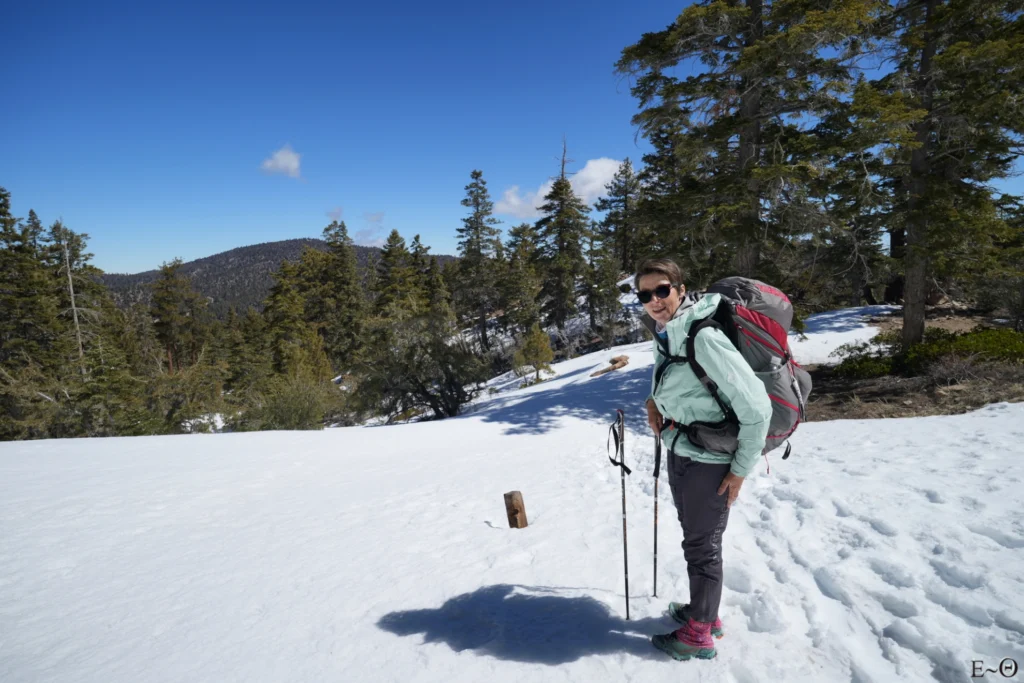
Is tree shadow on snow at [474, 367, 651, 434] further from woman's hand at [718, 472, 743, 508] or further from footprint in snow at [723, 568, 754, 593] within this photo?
woman's hand at [718, 472, 743, 508]

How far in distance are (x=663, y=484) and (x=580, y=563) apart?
2.08m

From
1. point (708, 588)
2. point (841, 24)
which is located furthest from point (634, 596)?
point (841, 24)

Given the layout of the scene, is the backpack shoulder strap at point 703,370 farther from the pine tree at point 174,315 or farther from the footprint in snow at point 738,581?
the pine tree at point 174,315

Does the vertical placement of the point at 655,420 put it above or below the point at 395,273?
below

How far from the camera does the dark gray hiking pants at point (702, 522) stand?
7.77 ft

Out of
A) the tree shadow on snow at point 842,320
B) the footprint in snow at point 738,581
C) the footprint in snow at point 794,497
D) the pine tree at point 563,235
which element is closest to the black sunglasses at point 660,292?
the footprint in snow at point 738,581

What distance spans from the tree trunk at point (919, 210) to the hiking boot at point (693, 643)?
10.6m

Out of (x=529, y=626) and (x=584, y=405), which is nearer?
(x=529, y=626)

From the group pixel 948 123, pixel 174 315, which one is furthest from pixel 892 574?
pixel 174 315

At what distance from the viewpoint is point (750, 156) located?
9.45 metres

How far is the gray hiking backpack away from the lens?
221cm

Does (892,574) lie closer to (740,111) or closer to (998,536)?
(998,536)

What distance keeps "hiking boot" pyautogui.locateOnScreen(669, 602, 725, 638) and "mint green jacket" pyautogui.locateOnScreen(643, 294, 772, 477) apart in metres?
1.10

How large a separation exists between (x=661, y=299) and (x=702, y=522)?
1255 mm
